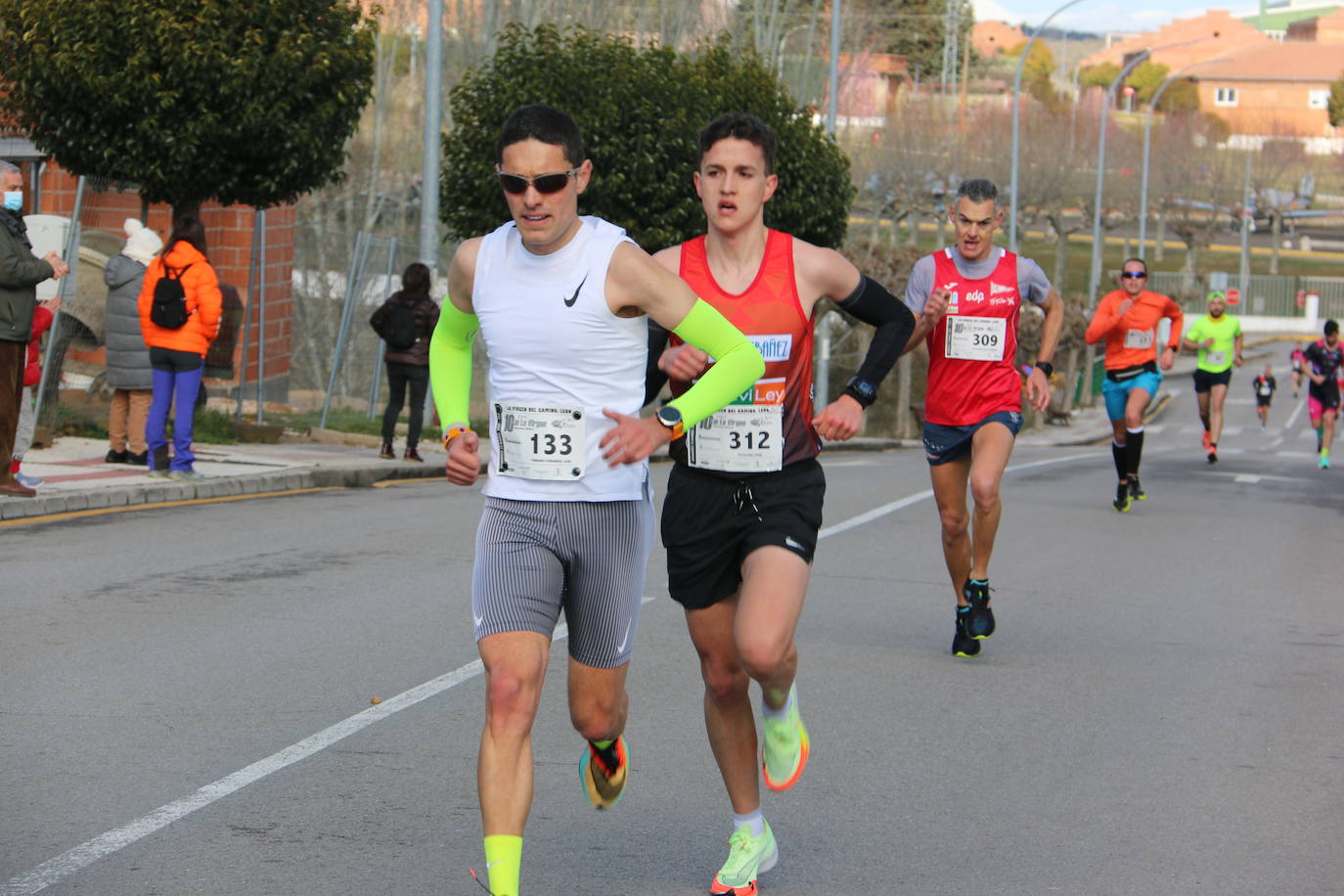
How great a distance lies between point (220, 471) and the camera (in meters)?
15.7

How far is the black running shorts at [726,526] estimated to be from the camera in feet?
17.6

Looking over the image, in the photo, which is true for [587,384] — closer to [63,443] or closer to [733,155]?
[733,155]

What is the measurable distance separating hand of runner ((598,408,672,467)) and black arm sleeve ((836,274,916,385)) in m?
1.05

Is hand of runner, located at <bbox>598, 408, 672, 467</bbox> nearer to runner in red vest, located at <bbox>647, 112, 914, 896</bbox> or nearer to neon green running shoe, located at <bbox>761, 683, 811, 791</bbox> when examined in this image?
runner in red vest, located at <bbox>647, 112, 914, 896</bbox>

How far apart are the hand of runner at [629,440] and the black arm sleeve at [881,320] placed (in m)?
1.05

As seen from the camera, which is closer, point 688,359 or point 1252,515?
point 688,359

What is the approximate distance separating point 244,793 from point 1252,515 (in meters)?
13.0

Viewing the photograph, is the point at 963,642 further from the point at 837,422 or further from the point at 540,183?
the point at 540,183

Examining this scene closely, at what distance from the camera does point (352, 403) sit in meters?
25.4

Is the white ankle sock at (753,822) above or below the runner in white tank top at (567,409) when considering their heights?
below

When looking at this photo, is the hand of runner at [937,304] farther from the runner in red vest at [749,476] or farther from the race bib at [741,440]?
the race bib at [741,440]

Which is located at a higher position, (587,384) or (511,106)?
(511,106)

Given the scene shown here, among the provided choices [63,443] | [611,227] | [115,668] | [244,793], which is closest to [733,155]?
[611,227]

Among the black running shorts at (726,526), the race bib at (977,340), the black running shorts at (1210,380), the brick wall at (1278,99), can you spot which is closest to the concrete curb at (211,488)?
the race bib at (977,340)
